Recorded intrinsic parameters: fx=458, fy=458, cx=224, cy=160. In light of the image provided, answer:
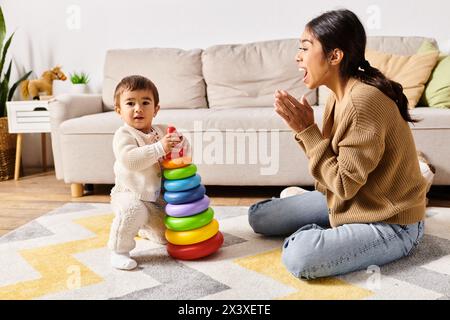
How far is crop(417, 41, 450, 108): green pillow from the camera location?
91.3 inches

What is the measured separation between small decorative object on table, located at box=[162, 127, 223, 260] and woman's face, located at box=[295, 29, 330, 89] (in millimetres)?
446

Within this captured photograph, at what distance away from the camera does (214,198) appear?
2.36 m

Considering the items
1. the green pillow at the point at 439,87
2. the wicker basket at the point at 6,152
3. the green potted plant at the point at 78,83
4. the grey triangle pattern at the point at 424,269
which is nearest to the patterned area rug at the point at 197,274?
the grey triangle pattern at the point at 424,269

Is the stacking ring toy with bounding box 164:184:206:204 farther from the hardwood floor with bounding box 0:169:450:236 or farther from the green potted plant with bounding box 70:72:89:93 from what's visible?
the green potted plant with bounding box 70:72:89:93

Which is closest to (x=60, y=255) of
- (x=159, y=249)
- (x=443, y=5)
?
(x=159, y=249)

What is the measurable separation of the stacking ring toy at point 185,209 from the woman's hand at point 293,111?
38 cm

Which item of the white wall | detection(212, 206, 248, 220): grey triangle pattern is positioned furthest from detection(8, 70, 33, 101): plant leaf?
detection(212, 206, 248, 220): grey triangle pattern

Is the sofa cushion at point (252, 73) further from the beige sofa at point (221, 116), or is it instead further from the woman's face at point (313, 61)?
the woman's face at point (313, 61)

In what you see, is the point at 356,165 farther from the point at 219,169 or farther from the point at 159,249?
the point at 219,169

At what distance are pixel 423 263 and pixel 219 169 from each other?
113 cm

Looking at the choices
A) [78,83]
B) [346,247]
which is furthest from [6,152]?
[346,247]

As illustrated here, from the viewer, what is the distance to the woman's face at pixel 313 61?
1.29 metres
